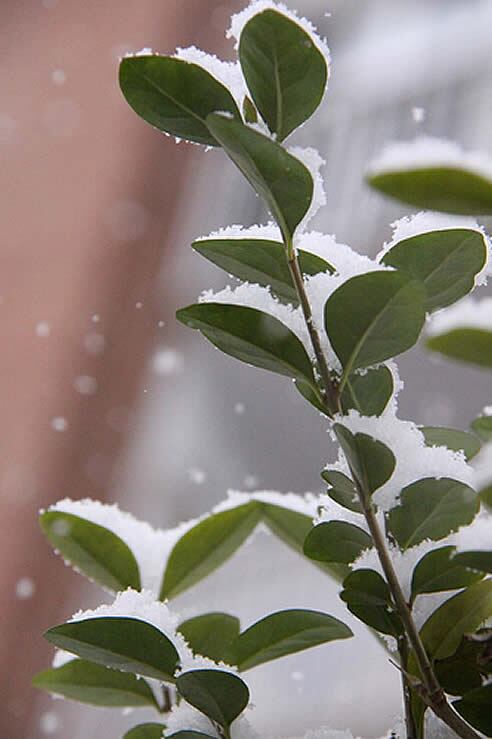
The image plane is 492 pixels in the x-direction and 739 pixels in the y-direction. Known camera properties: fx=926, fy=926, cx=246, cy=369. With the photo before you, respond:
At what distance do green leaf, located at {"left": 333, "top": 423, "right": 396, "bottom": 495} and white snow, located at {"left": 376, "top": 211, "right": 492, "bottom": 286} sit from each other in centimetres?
7

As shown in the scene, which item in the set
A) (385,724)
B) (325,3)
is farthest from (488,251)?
(325,3)

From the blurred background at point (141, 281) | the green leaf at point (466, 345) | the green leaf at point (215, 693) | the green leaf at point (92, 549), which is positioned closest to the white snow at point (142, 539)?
the green leaf at point (92, 549)

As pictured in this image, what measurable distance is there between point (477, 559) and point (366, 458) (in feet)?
0.15

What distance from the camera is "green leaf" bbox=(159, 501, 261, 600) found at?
15.8 inches

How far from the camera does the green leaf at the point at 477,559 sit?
22cm

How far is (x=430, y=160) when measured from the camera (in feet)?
0.51

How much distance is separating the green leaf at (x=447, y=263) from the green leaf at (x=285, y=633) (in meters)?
0.12

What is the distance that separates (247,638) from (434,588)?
0.08 metres

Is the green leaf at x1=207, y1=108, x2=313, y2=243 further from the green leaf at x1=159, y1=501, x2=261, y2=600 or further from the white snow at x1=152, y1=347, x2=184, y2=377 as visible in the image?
the white snow at x1=152, y1=347, x2=184, y2=377

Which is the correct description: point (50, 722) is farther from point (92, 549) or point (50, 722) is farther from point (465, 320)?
point (465, 320)

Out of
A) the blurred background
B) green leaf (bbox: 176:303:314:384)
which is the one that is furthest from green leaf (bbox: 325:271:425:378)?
the blurred background

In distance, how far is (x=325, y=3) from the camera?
204 cm

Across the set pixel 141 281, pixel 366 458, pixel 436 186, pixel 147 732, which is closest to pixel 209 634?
pixel 147 732

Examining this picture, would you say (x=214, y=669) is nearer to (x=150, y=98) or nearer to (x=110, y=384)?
(x=150, y=98)
